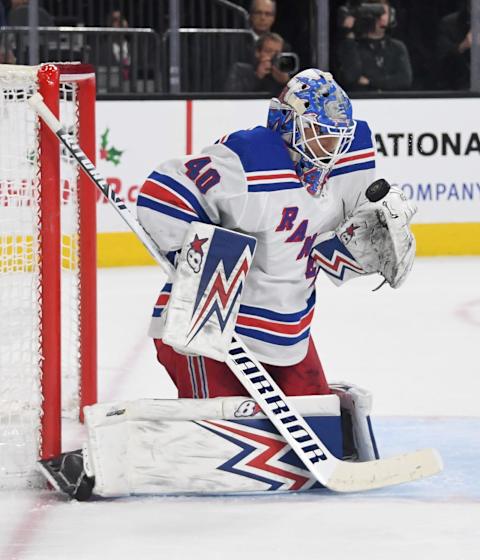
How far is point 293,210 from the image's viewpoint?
9.63ft

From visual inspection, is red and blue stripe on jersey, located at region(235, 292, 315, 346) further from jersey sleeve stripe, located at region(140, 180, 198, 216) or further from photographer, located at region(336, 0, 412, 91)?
photographer, located at region(336, 0, 412, 91)

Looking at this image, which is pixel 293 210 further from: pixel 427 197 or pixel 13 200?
pixel 427 197

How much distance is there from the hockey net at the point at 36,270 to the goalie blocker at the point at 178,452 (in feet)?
0.61

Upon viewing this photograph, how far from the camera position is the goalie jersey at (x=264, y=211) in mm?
2883

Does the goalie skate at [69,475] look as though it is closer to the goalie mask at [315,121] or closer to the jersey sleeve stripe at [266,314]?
the jersey sleeve stripe at [266,314]

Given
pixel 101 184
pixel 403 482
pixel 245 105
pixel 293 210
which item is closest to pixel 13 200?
pixel 101 184

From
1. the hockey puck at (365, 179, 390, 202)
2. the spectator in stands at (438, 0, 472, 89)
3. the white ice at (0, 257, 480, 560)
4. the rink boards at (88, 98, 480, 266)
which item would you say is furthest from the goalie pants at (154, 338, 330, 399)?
the spectator in stands at (438, 0, 472, 89)

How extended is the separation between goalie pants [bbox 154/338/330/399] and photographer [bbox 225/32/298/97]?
151 inches

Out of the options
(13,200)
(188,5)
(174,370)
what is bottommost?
(174,370)

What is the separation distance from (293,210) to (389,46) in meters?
4.38

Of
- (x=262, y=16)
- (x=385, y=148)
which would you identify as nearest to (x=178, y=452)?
(x=385, y=148)

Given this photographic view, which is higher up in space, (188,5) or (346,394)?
(188,5)

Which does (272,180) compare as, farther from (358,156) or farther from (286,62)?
(286,62)

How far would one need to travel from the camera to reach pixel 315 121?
2.89 m
